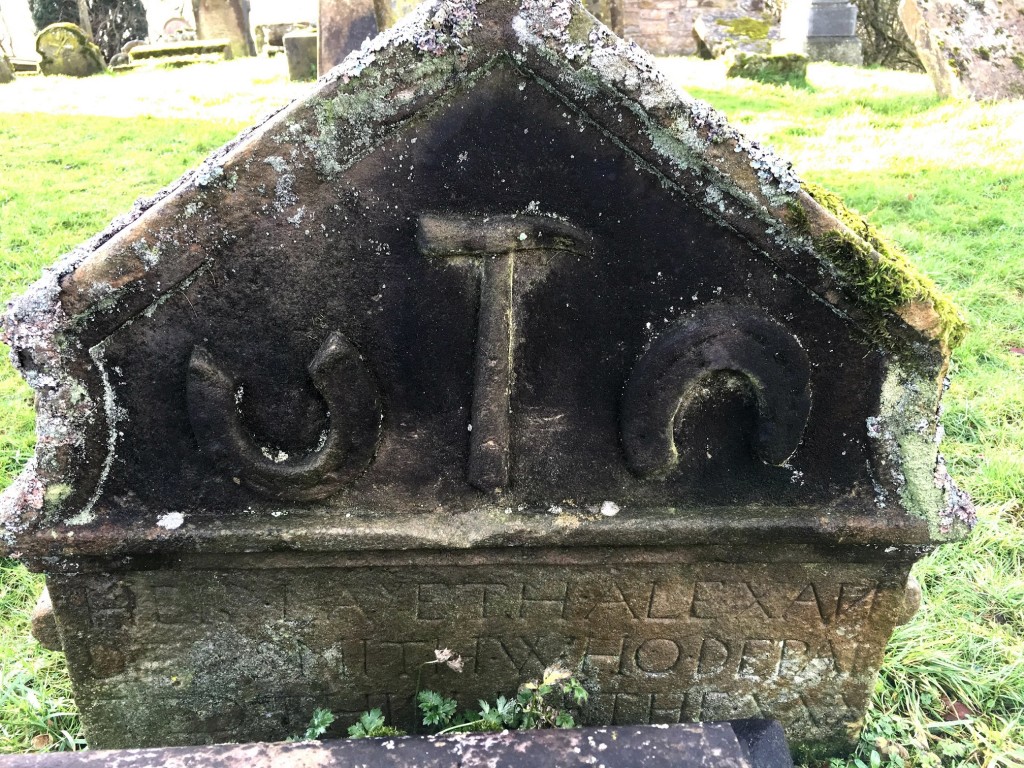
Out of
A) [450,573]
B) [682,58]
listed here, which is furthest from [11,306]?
[682,58]

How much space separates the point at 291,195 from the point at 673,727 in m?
1.30

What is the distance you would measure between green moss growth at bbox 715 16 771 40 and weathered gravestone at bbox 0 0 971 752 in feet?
30.1

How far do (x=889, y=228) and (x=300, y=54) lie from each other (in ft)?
23.4

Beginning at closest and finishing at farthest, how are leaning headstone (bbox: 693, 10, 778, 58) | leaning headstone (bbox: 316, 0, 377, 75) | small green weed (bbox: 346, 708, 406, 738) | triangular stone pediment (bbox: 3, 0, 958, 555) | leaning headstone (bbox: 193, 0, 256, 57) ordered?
triangular stone pediment (bbox: 3, 0, 958, 555)
small green weed (bbox: 346, 708, 406, 738)
leaning headstone (bbox: 316, 0, 377, 75)
leaning headstone (bbox: 693, 10, 778, 58)
leaning headstone (bbox: 193, 0, 256, 57)

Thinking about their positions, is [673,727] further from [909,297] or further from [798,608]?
[909,297]

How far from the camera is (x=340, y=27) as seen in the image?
7750 mm

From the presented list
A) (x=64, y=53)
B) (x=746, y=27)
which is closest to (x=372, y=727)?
(x=746, y=27)

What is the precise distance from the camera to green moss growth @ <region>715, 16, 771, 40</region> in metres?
9.86

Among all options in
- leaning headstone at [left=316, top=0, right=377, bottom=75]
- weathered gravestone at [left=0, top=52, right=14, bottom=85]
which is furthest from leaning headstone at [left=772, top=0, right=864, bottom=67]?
weathered gravestone at [left=0, top=52, right=14, bottom=85]

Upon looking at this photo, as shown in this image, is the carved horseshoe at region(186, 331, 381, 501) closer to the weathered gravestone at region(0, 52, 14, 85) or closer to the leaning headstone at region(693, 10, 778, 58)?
the leaning headstone at region(693, 10, 778, 58)

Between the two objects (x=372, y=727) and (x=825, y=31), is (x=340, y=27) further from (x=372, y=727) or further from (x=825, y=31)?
(x=372, y=727)

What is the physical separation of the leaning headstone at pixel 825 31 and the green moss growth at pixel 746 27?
10.9 inches

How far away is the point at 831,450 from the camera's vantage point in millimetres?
1842

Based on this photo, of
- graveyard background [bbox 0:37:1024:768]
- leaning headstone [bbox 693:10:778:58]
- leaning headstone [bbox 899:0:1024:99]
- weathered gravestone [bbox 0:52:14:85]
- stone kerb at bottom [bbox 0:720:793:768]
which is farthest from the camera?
weathered gravestone [bbox 0:52:14:85]
